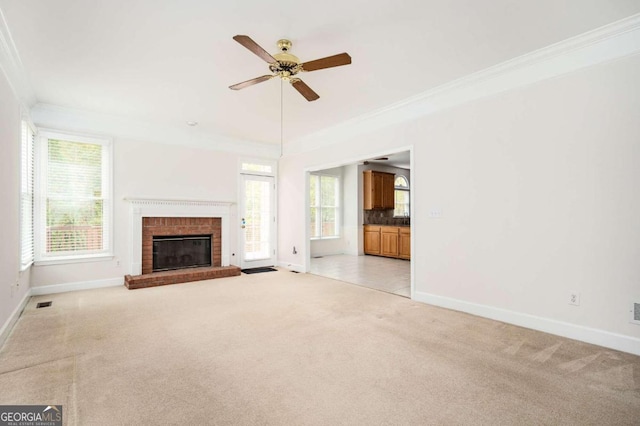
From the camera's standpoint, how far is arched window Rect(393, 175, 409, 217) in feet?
33.7

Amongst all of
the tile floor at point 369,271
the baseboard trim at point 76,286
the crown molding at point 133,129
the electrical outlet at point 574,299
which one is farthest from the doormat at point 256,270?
the electrical outlet at point 574,299

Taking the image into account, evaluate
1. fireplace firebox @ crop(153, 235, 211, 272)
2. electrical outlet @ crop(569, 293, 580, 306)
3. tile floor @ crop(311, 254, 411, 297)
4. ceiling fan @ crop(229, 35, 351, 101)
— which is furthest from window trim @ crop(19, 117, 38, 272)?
electrical outlet @ crop(569, 293, 580, 306)

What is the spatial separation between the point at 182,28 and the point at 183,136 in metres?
3.36

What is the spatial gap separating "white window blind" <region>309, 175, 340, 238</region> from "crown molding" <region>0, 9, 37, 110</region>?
227 inches

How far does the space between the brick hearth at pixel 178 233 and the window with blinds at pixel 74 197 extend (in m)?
0.57

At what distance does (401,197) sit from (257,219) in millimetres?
5571

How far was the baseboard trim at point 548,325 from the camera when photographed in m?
2.68

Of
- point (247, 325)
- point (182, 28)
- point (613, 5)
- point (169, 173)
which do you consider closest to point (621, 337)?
point (613, 5)

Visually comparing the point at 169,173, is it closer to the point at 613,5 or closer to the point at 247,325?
the point at 247,325

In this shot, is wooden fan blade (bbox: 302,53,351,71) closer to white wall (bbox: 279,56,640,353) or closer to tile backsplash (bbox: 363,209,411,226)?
white wall (bbox: 279,56,640,353)

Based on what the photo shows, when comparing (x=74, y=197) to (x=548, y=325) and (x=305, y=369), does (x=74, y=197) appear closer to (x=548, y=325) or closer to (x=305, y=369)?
(x=305, y=369)

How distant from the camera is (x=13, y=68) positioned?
3215 mm

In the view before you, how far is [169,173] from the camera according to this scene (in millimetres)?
5629

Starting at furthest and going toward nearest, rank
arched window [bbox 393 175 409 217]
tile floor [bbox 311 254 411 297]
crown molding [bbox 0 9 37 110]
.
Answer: arched window [bbox 393 175 409 217] < tile floor [bbox 311 254 411 297] < crown molding [bbox 0 9 37 110]
